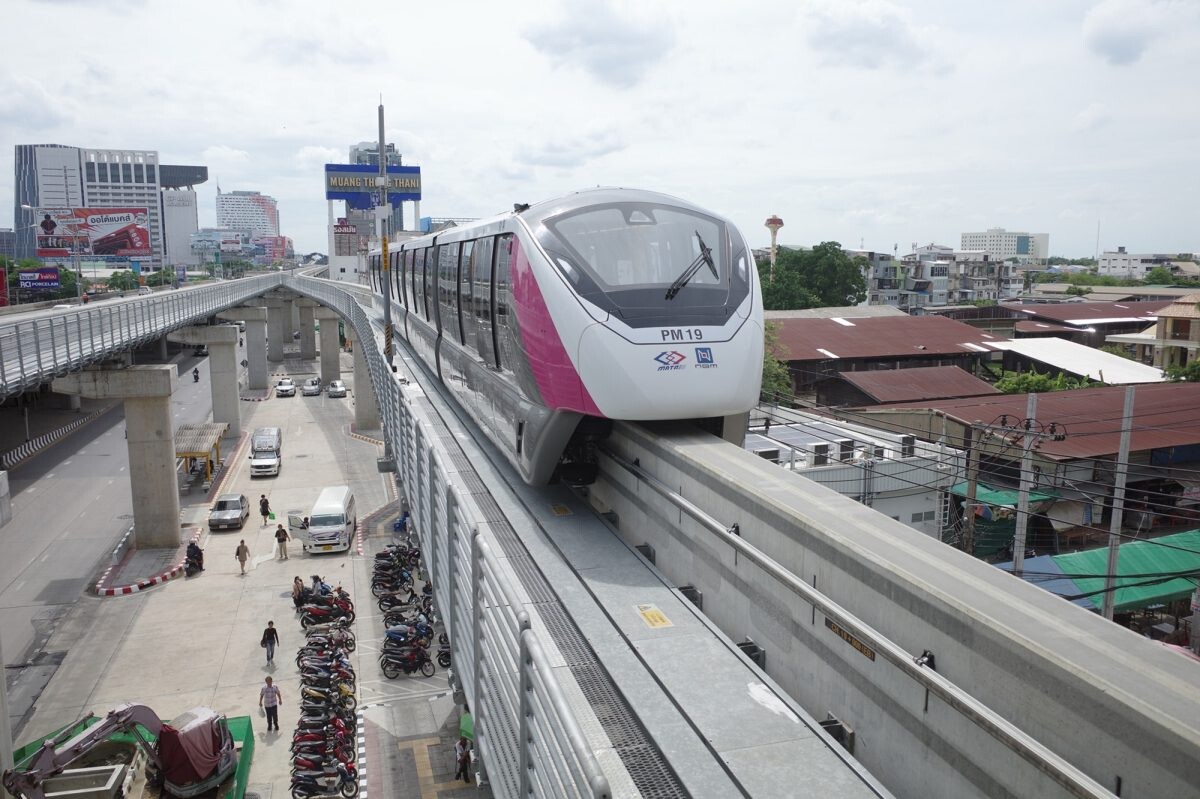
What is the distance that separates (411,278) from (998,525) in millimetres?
14090

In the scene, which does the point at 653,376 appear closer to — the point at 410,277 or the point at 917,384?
the point at 410,277

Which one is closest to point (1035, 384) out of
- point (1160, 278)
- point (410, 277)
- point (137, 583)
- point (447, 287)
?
point (410, 277)

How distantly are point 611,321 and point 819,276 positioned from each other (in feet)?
180

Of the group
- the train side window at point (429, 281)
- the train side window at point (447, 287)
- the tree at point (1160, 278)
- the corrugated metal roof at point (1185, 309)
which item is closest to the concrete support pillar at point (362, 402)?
the train side window at point (429, 281)

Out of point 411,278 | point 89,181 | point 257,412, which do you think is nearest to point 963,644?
point 411,278

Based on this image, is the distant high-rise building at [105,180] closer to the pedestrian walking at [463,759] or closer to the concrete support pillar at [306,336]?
the concrete support pillar at [306,336]

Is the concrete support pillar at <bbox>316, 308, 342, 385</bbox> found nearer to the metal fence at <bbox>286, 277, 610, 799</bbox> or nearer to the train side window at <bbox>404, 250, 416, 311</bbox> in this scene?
the train side window at <bbox>404, 250, 416, 311</bbox>

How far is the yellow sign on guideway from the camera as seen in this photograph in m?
6.87

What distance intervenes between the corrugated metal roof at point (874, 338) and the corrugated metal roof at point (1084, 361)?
64.0 inches

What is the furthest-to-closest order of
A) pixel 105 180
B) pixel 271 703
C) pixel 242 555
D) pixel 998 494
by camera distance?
pixel 105 180 → pixel 242 555 → pixel 998 494 → pixel 271 703

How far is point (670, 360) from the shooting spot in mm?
8234

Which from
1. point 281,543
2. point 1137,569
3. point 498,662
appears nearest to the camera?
point 498,662

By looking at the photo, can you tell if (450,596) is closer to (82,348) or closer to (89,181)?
(82,348)

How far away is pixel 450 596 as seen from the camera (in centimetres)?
794
